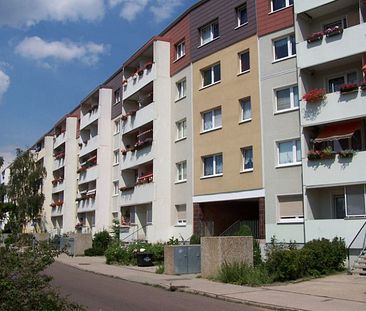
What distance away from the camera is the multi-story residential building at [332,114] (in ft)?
71.4

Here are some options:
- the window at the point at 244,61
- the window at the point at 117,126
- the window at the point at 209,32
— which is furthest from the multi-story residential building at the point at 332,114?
the window at the point at 117,126

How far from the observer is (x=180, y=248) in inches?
837

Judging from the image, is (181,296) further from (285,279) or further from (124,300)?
(285,279)

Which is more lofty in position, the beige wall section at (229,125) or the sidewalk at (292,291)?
the beige wall section at (229,125)

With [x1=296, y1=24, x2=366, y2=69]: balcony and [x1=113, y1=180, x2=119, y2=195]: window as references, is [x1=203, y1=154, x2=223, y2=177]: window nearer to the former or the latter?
[x1=296, y1=24, x2=366, y2=69]: balcony

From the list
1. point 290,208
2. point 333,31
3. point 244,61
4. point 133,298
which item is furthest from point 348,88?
point 133,298

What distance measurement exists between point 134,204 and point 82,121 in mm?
18621

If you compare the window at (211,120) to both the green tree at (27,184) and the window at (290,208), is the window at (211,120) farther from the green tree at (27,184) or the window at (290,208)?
the green tree at (27,184)

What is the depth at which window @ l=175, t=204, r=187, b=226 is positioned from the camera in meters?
32.1

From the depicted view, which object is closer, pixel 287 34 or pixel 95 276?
pixel 95 276

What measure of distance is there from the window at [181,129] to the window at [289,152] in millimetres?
8753

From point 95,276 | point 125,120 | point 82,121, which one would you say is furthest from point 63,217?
point 95,276

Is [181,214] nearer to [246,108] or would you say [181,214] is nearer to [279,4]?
[246,108]

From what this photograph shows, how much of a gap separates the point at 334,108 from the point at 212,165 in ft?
29.1
